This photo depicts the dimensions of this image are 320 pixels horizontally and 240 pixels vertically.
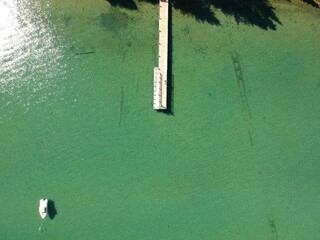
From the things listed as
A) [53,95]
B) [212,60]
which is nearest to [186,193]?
[212,60]

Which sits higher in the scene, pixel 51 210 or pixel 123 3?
pixel 123 3

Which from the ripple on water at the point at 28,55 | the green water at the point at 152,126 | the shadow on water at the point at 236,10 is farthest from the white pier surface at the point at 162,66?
the ripple on water at the point at 28,55

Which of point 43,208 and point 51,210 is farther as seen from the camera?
point 51,210

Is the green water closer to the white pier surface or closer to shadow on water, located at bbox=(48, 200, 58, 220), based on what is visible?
shadow on water, located at bbox=(48, 200, 58, 220)

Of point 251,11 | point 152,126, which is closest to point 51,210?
point 152,126

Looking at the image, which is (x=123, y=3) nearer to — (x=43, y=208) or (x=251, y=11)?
(x=251, y=11)

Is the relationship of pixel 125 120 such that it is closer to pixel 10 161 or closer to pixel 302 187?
pixel 10 161
